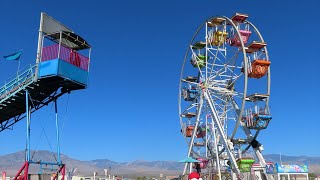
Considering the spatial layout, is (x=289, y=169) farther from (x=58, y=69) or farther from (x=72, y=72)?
(x=58, y=69)

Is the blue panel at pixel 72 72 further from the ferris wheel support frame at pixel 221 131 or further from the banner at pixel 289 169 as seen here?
the banner at pixel 289 169

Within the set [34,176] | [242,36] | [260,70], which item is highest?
[242,36]

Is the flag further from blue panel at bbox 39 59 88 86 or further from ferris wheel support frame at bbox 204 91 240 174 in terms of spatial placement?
ferris wheel support frame at bbox 204 91 240 174

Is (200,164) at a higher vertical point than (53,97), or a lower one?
lower

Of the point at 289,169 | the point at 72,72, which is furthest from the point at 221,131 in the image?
the point at 72,72

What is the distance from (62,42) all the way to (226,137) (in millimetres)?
17638

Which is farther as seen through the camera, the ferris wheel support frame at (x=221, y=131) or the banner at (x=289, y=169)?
the ferris wheel support frame at (x=221, y=131)

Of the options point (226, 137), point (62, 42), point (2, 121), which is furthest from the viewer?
point (226, 137)

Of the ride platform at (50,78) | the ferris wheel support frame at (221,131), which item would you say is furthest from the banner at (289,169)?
the ride platform at (50,78)

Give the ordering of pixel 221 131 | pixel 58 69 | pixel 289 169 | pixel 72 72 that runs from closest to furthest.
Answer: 1. pixel 58 69
2. pixel 72 72
3. pixel 289 169
4. pixel 221 131

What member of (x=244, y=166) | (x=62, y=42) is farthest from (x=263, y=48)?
(x=62, y=42)

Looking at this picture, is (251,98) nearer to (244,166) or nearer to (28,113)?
(244,166)

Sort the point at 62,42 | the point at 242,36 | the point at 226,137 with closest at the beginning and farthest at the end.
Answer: the point at 62,42, the point at 226,137, the point at 242,36

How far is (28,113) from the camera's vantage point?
1229 inches
